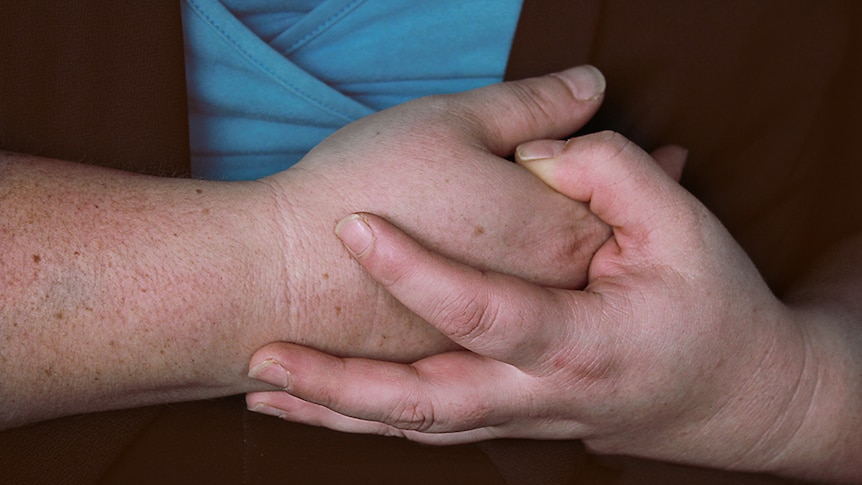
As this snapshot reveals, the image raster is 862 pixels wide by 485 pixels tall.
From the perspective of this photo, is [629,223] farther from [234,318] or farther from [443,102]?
[234,318]

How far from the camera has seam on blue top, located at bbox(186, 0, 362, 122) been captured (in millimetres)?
854

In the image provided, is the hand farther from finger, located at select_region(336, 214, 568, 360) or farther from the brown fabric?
the brown fabric

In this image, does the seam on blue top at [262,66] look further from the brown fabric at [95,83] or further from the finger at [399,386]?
the finger at [399,386]

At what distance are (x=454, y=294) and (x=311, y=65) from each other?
0.38m

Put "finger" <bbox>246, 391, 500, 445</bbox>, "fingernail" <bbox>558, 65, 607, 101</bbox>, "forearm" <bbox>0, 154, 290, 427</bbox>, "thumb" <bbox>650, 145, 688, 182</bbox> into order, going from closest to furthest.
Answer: "forearm" <bbox>0, 154, 290, 427</bbox>, "finger" <bbox>246, 391, 500, 445</bbox>, "fingernail" <bbox>558, 65, 607, 101</bbox>, "thumb" <bbox>650, 145, 688, 182</bbox>

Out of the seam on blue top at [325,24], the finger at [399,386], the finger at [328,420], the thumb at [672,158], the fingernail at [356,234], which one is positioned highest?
the seam on blue top at [325,24]

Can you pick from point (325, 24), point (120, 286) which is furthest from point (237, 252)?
point (325, 24)

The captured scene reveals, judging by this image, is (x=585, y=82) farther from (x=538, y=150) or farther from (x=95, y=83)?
(x=95, y=83)

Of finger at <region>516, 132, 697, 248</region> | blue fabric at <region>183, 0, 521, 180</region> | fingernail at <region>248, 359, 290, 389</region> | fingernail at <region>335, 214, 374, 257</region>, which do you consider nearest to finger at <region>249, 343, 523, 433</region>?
fingernail at <region>248, 359, 290, 389</region>

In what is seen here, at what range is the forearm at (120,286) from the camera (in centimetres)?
69

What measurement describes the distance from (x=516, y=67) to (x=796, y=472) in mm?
638

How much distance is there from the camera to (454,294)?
2.46 ft

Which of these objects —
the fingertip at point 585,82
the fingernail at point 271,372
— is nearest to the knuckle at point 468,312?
the fingernail at point 271,372

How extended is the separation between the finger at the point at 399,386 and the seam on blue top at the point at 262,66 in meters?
0.33
